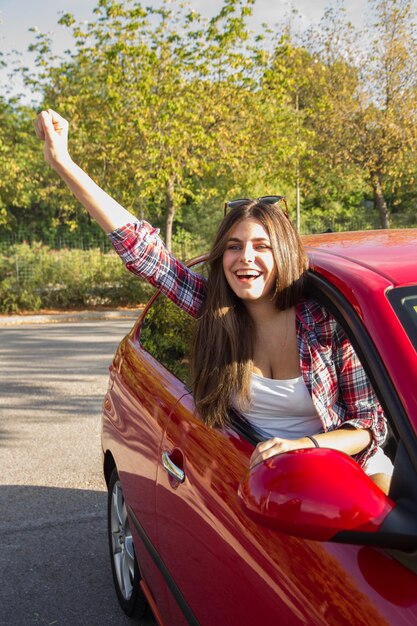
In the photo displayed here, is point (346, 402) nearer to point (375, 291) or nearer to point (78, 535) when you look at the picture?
point (375, 291)

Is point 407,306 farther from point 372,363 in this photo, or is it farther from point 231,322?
point 231,322

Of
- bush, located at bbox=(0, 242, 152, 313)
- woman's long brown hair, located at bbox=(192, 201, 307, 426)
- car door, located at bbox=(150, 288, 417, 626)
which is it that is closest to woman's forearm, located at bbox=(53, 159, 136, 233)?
woman's long brown hair, located at bbox=(192, 201, 307, 426)

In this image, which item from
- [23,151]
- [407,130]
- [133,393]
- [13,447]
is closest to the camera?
[133,393]

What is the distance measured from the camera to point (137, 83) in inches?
725

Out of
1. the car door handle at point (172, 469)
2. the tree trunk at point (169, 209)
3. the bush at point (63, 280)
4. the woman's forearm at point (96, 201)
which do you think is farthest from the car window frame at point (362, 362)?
the tree trunk at point (169, 209)

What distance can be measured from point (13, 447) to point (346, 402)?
4.35 m

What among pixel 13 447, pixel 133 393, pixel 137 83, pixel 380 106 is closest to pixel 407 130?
pixel 380 106

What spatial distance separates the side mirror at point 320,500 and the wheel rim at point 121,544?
1.89 metres

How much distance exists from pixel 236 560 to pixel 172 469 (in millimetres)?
585

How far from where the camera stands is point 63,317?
17641 mm

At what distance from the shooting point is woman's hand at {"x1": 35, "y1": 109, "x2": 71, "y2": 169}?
8.88 feet

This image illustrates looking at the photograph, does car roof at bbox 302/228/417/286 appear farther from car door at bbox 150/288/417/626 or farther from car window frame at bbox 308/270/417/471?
car door at bbox 150/288/417/626

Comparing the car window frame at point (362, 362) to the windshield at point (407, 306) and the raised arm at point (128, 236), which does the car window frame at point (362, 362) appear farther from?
the raised arm at point (128, 236)

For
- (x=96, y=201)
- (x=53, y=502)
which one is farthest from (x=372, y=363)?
(x=53, y=502)
